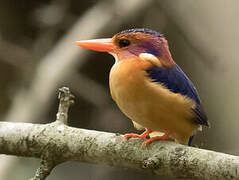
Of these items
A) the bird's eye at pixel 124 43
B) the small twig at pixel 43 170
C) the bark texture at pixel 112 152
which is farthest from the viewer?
the bird's eye at pixel 124 43

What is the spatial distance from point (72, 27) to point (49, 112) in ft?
3.53

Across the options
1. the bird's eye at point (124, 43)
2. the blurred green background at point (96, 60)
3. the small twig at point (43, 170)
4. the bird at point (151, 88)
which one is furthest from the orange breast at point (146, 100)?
the blurred green background at point (96, 60)

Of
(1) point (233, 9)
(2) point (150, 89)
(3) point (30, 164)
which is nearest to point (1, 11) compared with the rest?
(3) point (30, 164)

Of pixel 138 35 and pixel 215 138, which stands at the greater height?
pixel 138 35

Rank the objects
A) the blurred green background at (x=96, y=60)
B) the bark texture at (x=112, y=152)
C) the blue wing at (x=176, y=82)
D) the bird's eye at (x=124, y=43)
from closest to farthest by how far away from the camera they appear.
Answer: the bark texture at (x=112, y=152), the blue wing at (x=176, y=82), the bird's eye at (x=124, y=43), the blurred green background at (x=96, y=60)

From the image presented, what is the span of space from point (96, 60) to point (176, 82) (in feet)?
10.1

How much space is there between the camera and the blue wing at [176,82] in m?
2.45

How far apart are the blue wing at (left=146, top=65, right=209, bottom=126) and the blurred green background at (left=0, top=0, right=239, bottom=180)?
83.5 inches

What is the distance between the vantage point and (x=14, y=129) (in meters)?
2.52

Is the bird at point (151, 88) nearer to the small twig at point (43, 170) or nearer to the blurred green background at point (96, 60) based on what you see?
the small twig at point (43, 170)

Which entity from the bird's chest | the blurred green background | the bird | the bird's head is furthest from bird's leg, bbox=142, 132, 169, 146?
the blurred green background

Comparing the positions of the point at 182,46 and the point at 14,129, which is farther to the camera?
the point at 182,46

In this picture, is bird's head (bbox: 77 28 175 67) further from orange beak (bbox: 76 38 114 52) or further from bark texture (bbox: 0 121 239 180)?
bark texture (bbox: 0 121 239 180)

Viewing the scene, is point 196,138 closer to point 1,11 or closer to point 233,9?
point 233,9
